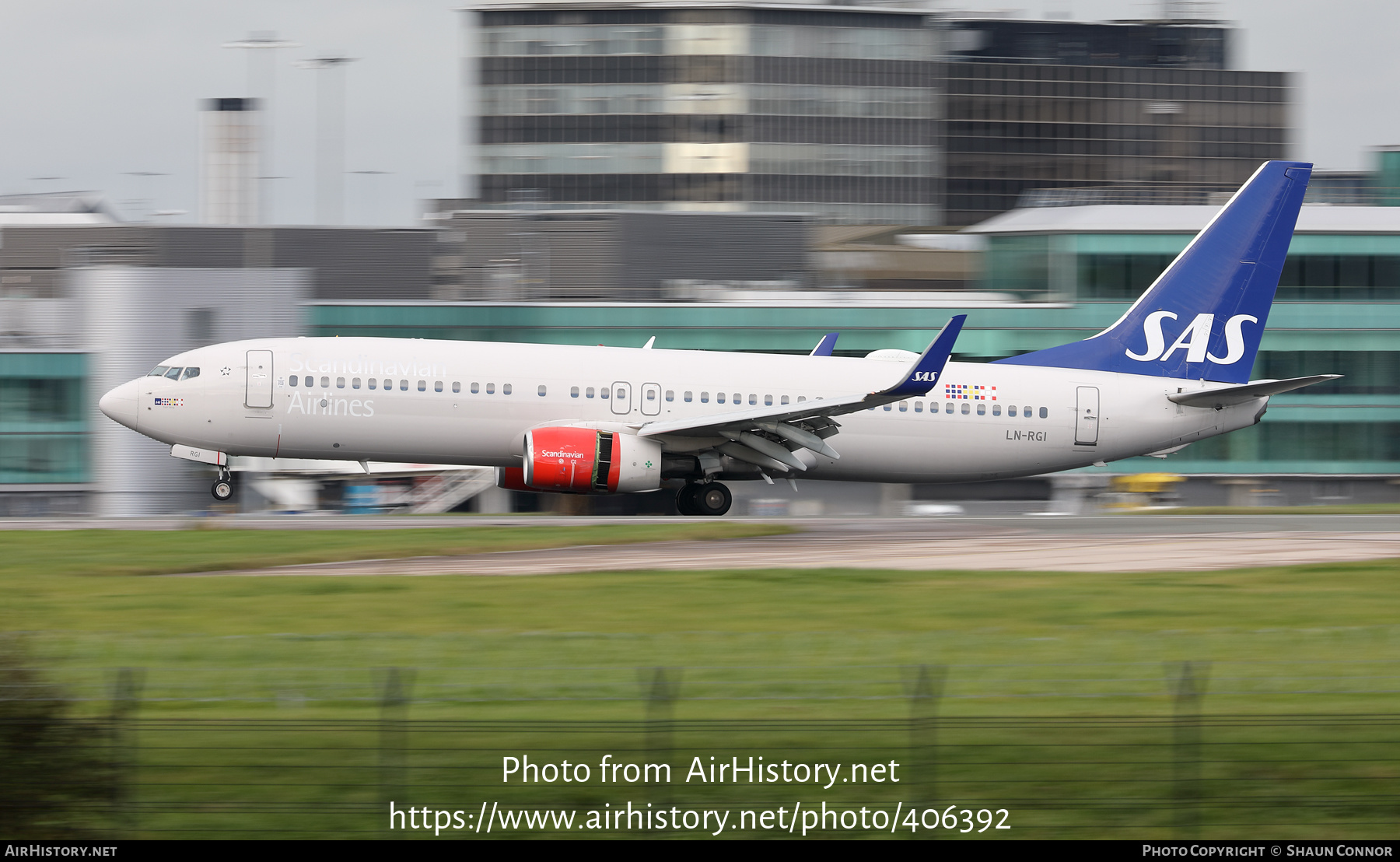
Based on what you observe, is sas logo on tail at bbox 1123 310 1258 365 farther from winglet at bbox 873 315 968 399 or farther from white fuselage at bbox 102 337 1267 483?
winglet at bbox 873 315 968 399

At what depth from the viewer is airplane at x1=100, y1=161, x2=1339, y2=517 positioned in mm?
32375

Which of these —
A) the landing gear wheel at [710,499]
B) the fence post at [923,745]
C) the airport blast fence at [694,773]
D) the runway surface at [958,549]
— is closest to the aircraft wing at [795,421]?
the landing gear wheel at [710,499]

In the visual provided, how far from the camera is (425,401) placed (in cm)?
3247

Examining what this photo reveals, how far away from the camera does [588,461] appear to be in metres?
31.7

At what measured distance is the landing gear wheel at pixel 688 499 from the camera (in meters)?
34.6

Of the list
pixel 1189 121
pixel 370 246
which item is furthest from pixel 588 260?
pixel 1189 121

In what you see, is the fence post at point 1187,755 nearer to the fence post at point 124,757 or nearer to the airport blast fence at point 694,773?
the airport blast fence at point 694,773

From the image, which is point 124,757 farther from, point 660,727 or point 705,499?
point 705,499

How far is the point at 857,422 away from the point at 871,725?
23432 mm

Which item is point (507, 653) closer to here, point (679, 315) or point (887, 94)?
point (679, 315)

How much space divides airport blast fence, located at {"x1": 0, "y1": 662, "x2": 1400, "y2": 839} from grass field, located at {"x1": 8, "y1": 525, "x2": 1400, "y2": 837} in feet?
0.09

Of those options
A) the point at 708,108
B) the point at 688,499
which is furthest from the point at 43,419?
the point at 708,108

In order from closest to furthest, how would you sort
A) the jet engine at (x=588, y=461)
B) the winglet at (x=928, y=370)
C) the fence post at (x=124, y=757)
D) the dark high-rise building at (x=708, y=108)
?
the fence post at (x=124, y=757) → the winglet at (x=928, y=370) → the jet engine at (x=588, y=461) → the dark high-rise building at (x=708, y=108)

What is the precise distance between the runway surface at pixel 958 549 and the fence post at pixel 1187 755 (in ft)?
39.0
